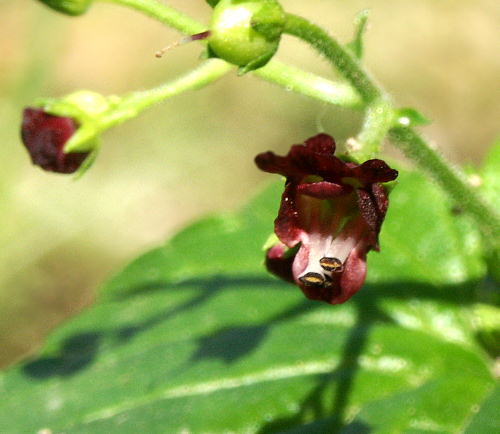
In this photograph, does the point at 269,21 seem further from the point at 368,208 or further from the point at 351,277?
the point at 351,277

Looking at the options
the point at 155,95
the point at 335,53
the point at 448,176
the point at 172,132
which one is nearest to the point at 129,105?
the point at 155,95

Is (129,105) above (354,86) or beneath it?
beneath

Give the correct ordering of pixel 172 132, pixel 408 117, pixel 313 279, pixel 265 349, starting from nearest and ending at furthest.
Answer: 1. pixel 313 279
2. pixel 408 117
3. pixel 265 349
4. pixel 172 132

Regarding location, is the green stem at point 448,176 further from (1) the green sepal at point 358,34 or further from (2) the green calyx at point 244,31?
(2) the green calyx at point 244,31

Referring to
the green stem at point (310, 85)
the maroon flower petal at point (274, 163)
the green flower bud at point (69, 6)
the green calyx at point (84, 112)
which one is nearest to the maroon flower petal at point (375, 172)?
the maroon flower petal at point (274, 163)

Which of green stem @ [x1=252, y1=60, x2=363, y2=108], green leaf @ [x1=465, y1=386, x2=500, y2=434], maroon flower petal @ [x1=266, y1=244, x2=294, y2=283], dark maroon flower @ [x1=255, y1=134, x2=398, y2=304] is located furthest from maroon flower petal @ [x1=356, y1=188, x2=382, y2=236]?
green leaf @ [x1=465, y1=386, x2=500, y2=434]

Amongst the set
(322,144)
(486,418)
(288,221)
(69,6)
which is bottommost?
(486,418)

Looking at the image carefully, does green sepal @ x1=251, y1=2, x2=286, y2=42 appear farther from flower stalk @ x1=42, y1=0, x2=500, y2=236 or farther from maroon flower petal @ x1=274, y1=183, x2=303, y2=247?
maroon flower petal @ x1=274, y1=183, x2=303, y2=247
